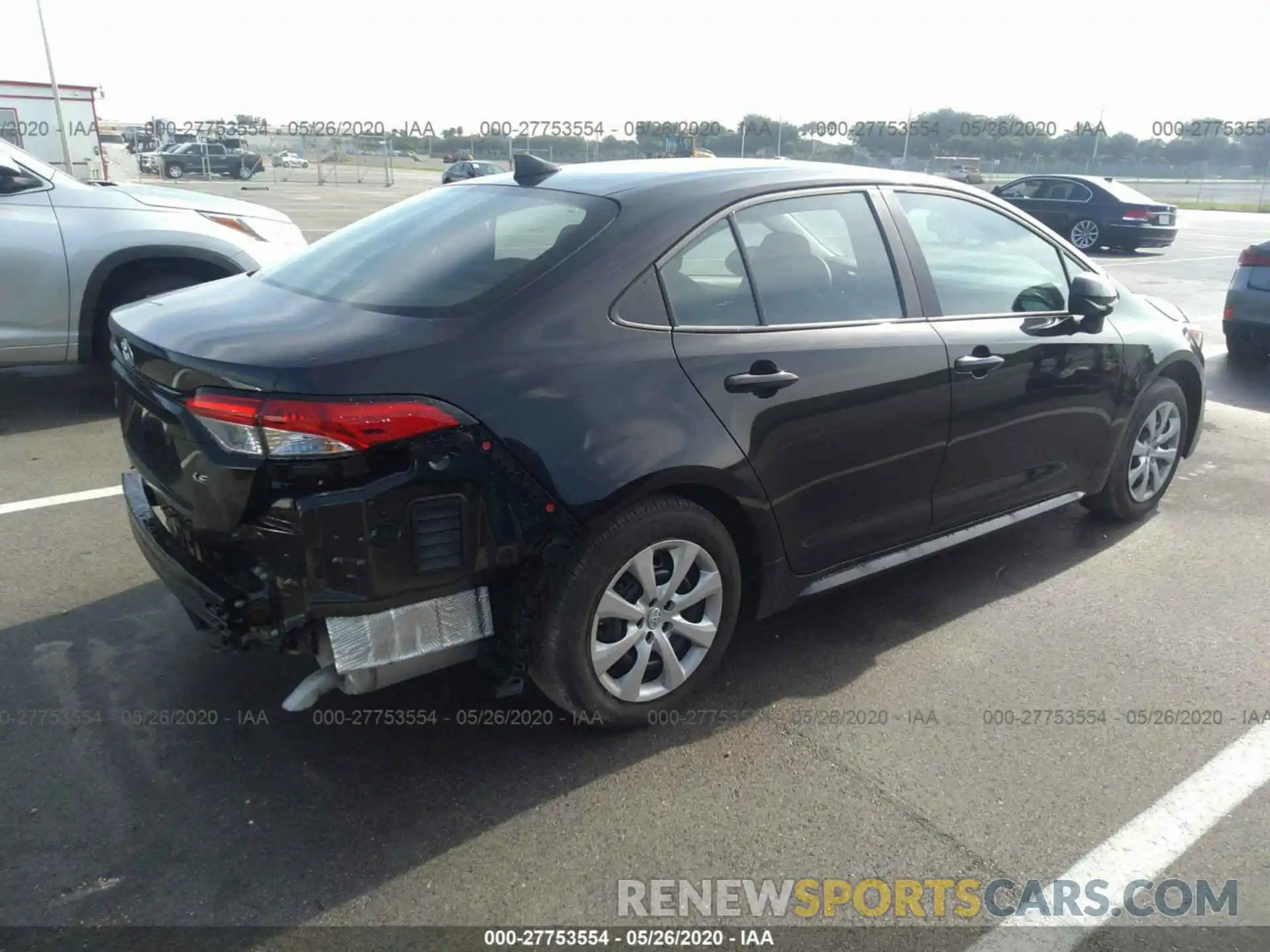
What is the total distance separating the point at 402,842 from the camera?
256 cm

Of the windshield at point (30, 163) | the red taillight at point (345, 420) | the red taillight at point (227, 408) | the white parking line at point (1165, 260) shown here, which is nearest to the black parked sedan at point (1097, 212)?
the white parking line at point (1165, 260)

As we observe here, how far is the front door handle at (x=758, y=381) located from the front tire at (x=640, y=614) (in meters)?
0.39

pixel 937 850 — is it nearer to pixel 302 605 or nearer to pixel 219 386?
pixel 302 605

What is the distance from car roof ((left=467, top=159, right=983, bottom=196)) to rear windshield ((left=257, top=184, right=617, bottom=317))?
0.11 m

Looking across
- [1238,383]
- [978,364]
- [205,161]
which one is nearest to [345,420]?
[978,364]

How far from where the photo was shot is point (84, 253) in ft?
19.4

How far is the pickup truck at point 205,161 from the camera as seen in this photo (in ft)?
128

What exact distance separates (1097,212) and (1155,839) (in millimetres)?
17691

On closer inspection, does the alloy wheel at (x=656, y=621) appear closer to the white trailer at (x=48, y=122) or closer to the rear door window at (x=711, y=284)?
the rear door window at (x=711, y=284)

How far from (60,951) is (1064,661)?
3.22 meters

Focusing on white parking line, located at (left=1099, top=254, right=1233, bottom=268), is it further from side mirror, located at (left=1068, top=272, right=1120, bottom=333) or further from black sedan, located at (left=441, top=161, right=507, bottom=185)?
black sedan, located at (left=441, top=161, right=507, bottom=185)

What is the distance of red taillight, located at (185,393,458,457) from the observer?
2379mm

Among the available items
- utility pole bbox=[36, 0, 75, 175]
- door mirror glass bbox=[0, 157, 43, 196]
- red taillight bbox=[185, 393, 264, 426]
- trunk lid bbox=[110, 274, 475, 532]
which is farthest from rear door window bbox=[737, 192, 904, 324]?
utility pole bbox=[36, 0, 75, 175]

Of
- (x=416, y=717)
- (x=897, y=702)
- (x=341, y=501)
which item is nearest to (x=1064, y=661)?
(x=897, y=702)
